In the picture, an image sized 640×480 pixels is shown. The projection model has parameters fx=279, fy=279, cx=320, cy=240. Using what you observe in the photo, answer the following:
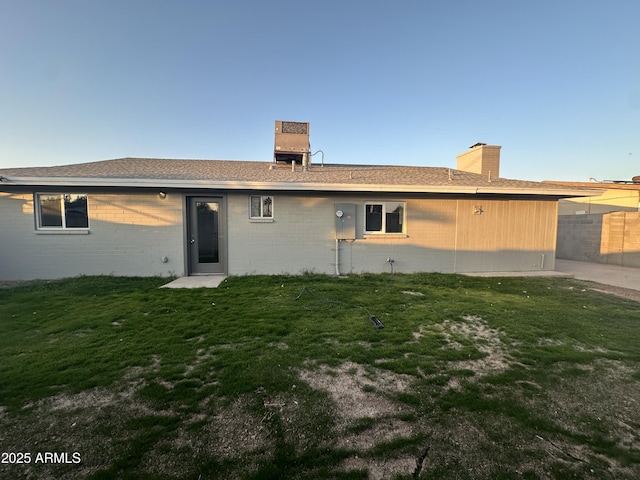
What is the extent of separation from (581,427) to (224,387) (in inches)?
121

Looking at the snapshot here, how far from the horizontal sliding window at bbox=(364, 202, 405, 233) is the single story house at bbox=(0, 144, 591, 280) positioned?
0.11 feet

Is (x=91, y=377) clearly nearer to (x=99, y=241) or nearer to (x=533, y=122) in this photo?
(x=99, y=241)

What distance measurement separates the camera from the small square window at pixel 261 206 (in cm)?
845

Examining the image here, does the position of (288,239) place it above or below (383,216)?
below

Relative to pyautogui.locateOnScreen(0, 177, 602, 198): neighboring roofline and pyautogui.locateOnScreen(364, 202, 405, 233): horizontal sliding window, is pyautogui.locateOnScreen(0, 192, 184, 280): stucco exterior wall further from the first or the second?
pyautogui.locateOnScreen(364, 202, 405, 233): horizontal sliding window

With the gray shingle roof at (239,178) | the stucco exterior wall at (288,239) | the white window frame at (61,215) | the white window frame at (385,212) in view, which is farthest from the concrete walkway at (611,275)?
the white window frame at (61,215)

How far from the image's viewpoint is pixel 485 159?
1151cm

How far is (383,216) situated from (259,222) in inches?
155

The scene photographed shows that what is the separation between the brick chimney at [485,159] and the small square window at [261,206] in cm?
878

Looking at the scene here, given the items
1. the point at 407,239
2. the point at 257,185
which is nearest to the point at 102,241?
the point at 257,185

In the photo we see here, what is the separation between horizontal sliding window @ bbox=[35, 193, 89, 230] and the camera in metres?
7.89

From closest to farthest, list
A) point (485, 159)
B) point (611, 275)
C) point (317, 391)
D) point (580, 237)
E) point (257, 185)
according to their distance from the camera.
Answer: point (317, 391) < point (257, 185) < point (611, 275) < point (485, 159) < point (580, 237)

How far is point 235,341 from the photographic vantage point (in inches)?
153

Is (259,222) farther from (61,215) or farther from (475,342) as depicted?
(475,342)
